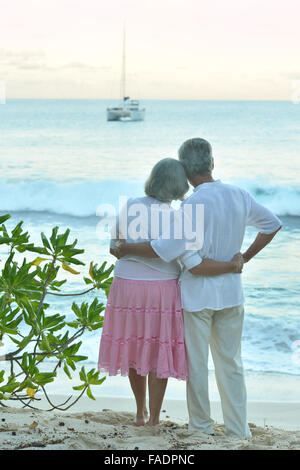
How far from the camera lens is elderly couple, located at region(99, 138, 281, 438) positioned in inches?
113

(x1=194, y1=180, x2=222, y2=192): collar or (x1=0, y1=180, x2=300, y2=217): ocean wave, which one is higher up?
(x1=194, y1=180, x2=222, y2=192): collar

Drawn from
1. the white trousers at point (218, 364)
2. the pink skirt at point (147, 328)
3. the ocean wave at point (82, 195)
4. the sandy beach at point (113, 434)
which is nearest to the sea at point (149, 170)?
the ocean wave at point (82, 195)

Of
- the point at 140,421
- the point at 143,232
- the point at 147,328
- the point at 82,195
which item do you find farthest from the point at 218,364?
the point at 82,195

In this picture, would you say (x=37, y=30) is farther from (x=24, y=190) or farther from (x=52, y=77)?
(x=24, y=190)

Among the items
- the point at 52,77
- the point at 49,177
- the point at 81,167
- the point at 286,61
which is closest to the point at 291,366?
the point at 49,177

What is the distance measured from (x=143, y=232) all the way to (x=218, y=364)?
748mm

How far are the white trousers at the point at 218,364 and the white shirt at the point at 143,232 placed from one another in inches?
9.2

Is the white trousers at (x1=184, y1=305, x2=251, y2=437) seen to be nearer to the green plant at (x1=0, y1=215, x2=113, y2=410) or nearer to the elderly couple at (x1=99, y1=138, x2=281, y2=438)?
the elderly couple at (x1=99, y1=138, x2=281, y2=438)

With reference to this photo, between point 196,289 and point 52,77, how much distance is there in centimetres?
3109

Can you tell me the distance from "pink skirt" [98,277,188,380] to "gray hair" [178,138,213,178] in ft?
1.77

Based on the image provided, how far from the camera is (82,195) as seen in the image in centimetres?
1817

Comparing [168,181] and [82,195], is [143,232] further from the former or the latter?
[82,195]

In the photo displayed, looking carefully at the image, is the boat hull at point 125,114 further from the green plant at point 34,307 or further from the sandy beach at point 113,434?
the sandy beach at point 113,434

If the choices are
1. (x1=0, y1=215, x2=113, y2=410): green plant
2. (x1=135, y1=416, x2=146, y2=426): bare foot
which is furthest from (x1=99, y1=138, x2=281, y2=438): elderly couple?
(x1=0, y1=215, x2=113, y2=410): green plant
